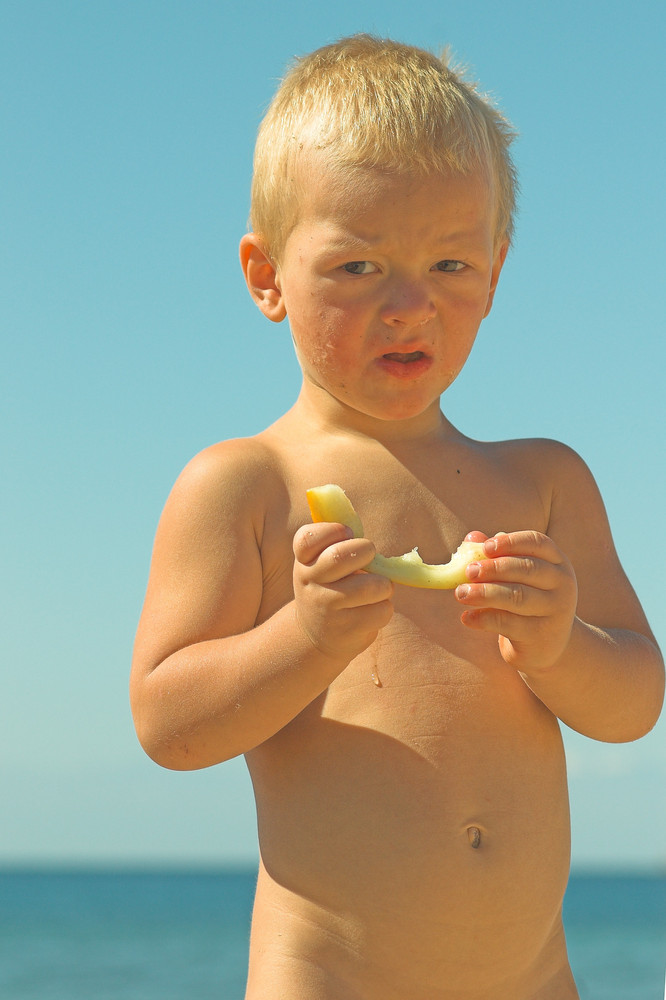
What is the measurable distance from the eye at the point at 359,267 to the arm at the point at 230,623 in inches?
16.2

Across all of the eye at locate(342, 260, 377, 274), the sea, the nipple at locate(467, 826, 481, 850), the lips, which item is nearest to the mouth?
the lips

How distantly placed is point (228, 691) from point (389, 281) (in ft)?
2.70

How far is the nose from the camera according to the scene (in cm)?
239

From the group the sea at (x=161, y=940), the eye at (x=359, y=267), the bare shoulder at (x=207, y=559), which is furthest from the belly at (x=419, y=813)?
the sea at (x=161, y=940)

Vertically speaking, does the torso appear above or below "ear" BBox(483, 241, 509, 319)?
below

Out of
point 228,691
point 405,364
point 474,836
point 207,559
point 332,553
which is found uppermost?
point 405,364

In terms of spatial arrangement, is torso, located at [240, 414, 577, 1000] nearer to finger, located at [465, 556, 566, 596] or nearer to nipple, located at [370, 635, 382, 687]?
A: nipple, located at [370, 635, 382, 687]

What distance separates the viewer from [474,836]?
238cm

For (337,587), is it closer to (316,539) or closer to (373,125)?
(316,539)

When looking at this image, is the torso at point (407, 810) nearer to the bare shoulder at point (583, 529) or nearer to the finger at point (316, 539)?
the bare shoulder at point (583, 529)

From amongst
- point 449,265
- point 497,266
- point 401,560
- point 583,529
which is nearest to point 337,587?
point 401,560

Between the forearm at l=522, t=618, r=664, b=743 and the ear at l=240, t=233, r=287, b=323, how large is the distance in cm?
93

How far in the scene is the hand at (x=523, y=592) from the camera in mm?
2080

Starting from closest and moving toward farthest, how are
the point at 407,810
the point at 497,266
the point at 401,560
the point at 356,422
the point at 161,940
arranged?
1. the point at 401,560
2. the point at 407,810
3. the point at 356,422
4. the point at 497,266
5. the point at 161,940
